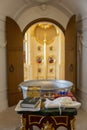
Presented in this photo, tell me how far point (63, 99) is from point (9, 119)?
83.0 inches

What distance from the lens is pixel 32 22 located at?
18.3 ft

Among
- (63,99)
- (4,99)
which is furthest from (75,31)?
(63,99)

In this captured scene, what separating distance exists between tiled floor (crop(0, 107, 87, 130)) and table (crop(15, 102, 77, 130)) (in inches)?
52.1

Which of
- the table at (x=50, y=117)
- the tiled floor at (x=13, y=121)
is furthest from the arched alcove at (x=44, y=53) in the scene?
the table at (x=50, y=117)

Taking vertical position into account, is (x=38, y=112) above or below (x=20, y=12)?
below

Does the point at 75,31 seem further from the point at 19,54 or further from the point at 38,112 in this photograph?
the point at 38,112

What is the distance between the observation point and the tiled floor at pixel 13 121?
393 cm

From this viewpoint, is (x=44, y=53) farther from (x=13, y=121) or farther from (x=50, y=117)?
(x=50, y=117)

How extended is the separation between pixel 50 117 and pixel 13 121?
190 centimetres

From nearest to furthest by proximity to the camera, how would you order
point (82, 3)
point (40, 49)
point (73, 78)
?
1. point (82, 3)
2. point (73, 78)
3. point (40, 49)

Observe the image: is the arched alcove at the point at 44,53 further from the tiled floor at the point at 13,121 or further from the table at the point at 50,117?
the table at the point at 50,117

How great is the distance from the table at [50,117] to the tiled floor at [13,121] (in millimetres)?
1322

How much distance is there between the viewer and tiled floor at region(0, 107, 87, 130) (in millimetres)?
3927

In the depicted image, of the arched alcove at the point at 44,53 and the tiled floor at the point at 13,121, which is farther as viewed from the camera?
the arched alcove at the point at 44,53
